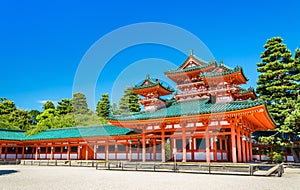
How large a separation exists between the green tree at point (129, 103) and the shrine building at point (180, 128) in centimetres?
2136

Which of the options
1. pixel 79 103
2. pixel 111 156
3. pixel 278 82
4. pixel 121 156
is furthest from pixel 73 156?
pixel 79 103

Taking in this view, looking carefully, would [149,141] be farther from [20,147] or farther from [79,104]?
[79,104]

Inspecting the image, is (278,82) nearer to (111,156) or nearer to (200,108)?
(200,108)

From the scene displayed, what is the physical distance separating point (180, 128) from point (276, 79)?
15.3 m

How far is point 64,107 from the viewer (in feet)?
187

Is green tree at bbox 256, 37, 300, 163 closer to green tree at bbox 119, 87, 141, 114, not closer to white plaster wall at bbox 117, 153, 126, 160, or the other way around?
white plaster wall at bbox 117, 153, 126, 160

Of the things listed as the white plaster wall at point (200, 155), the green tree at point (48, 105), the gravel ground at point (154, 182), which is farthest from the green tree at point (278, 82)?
the green tree at point (48, 105)

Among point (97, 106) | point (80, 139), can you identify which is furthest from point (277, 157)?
point (97, 106)

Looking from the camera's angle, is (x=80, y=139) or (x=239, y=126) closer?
(x=239, y=126)

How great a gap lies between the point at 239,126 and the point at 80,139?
59.6 feet

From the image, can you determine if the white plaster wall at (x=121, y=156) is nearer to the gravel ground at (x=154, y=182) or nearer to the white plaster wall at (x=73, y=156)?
the white plaster wall at (x=73, y=156)

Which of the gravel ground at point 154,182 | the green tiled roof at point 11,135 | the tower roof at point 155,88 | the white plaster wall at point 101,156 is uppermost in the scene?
the tower roof at point 155,88

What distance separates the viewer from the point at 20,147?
1356 inches

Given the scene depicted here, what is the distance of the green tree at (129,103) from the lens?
54.3 metres
